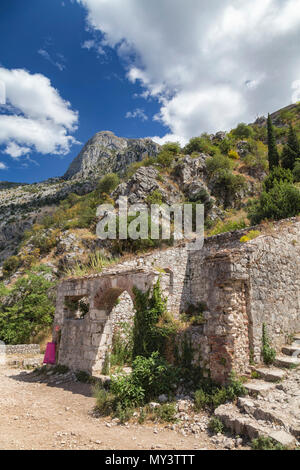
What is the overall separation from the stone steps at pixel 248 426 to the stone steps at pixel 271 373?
1015 millimetres

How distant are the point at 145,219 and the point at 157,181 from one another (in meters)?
9.45

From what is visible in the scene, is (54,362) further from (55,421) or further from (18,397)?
(55,421)

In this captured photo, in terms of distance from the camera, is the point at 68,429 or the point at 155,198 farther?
the point at 155,198

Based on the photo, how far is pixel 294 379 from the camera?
5.30 meters

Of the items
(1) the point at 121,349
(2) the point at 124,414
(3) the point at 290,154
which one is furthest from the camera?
(3) the point at 290,154

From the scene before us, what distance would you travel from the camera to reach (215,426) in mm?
4691

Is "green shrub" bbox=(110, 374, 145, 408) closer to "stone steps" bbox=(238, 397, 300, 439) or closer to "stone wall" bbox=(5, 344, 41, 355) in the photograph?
"stone steps" bbox=(238, 397, 300, 439)

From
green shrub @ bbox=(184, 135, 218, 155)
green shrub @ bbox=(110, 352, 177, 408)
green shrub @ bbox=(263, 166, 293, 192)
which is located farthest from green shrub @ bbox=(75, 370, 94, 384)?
green shrub @ bbox=(184, 135, 218, 155)

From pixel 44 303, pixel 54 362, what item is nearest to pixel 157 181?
pixel 44 303

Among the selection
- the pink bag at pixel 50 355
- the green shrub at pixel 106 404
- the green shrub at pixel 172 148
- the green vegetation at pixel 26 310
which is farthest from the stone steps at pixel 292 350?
the green shrub at pixel 172 148

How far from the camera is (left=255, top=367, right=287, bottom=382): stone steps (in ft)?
17.6

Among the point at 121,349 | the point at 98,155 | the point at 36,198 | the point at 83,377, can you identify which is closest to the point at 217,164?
the point at 121,349

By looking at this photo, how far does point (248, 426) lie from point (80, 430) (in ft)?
10.8

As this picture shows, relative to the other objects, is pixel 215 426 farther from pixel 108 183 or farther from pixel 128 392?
pixel 108 183
